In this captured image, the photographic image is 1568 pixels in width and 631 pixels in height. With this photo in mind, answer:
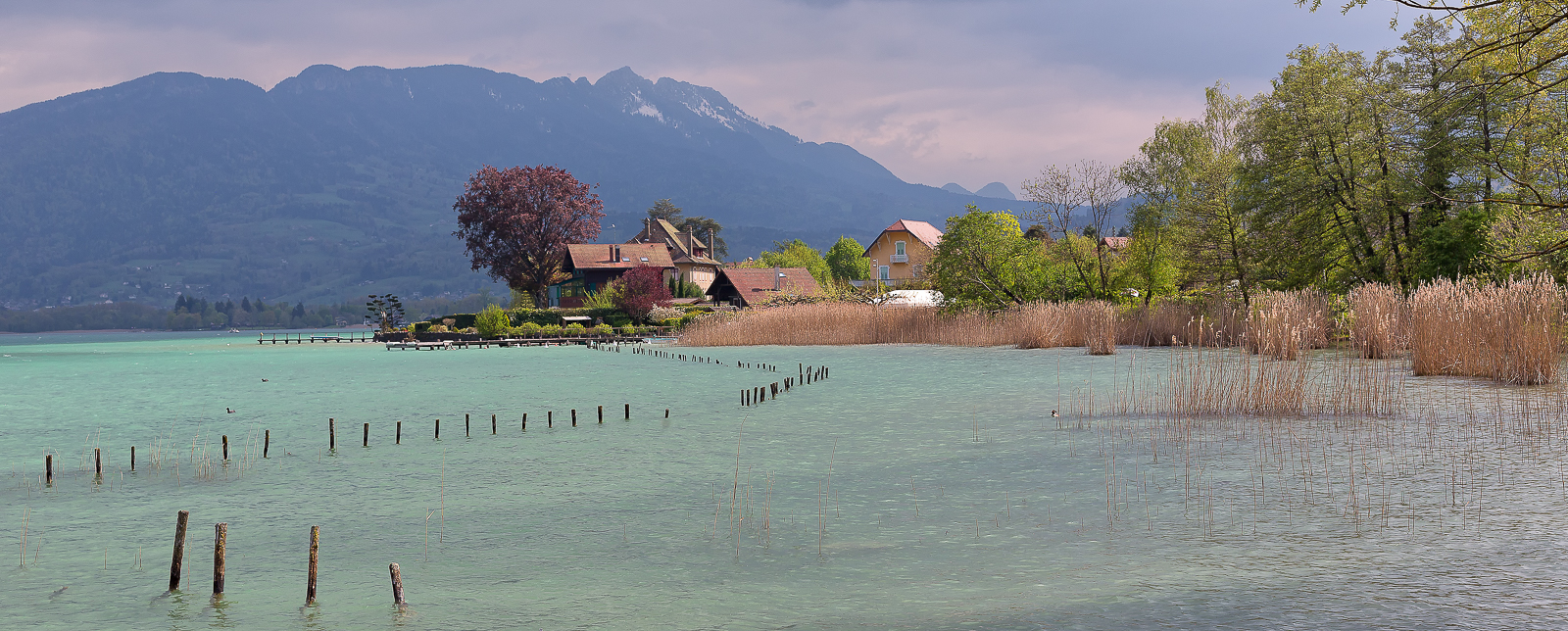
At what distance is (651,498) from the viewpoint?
12.9 m

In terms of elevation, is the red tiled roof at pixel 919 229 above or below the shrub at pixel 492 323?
above

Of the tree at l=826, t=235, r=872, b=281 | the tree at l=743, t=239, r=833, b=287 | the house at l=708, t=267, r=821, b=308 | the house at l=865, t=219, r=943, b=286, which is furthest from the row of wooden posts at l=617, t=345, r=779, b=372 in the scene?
the tree at l=826, t=235, r=872, b=281

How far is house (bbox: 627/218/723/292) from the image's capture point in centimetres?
11756

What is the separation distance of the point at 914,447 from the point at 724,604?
8517 millimetres

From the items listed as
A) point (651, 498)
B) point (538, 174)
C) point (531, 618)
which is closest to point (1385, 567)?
point (531, 618)

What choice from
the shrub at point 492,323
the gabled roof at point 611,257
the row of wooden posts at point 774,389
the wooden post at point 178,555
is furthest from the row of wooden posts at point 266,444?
the gabled roof at point 611,257

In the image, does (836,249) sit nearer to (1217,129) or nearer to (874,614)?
(1217,129)

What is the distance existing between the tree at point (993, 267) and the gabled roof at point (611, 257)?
5654 cm

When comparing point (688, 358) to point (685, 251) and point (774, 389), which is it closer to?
point (774, 389)

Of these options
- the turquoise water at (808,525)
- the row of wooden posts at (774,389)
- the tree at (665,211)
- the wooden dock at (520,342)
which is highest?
the tree at (665,211)

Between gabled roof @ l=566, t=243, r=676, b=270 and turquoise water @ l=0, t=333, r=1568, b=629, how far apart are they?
267ft

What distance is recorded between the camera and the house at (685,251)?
117562 mm

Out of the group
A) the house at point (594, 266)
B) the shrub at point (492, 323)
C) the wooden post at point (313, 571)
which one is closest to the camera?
the wooden post at point (313, 571)

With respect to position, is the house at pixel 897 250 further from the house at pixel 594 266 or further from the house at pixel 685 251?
the house at pixel 594 266
